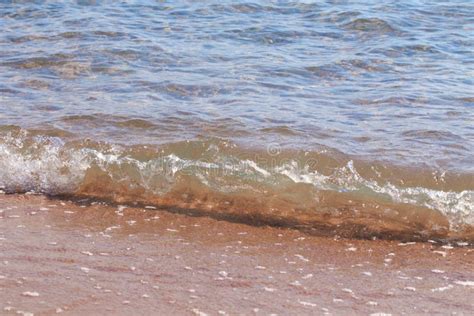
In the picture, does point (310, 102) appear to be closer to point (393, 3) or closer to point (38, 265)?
point (38, 265)

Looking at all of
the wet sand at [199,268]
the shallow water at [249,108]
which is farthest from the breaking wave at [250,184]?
the wet sand at [199,268]

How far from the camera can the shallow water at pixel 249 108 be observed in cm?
529

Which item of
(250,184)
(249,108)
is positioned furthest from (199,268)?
(249,108)

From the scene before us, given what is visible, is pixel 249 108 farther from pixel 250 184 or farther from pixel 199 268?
pixel 199 268

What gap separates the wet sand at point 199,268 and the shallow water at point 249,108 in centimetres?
40

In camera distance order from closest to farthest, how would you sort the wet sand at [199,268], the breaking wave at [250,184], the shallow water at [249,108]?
the wet sand at [199,268] → the breaking wave at [250,184] → the shallow water at [249,108]

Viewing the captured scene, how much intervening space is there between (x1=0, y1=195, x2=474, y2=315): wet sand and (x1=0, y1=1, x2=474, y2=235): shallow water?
40 centimetres

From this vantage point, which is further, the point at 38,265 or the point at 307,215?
the point at 307,215

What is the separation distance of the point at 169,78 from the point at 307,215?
3.01 m

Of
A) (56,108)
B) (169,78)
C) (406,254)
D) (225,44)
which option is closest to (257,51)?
(225,44)

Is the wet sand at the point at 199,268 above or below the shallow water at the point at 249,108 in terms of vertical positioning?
below

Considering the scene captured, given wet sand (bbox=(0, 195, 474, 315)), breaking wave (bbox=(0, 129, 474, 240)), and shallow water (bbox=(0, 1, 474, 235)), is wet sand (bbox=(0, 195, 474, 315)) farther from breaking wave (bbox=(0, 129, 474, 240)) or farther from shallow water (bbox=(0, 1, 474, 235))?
shallow water (bbox=(0, 1, 474, 235))

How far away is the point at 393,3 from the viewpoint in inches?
434

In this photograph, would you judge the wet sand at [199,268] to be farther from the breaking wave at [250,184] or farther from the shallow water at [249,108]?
the shallow water at [249,108]
